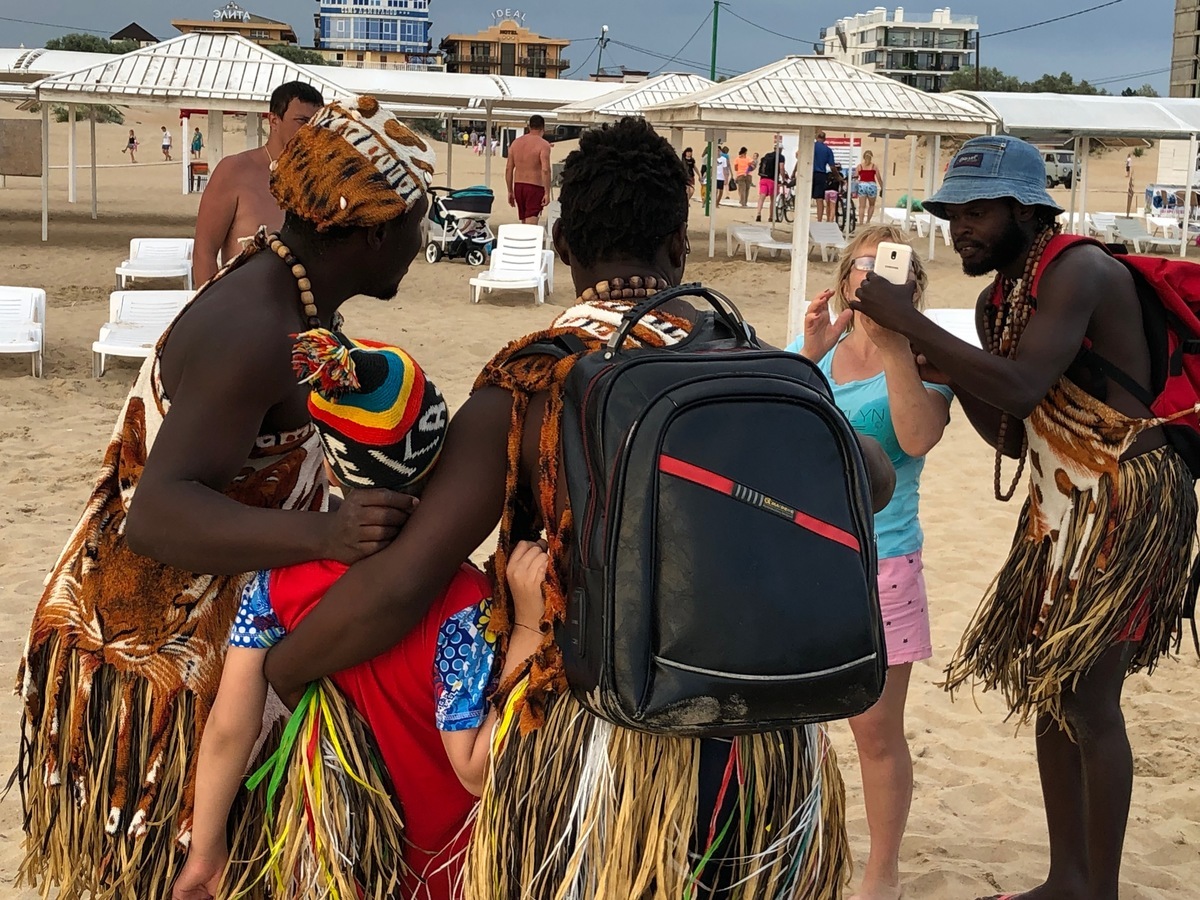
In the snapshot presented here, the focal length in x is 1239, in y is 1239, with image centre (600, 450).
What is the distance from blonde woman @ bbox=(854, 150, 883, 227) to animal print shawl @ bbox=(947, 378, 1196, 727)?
2317cm

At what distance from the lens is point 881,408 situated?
3.07m

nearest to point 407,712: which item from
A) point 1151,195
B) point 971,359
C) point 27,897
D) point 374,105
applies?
point 374,105

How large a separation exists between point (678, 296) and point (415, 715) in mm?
708

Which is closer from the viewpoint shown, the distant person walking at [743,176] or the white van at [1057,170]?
the distant person walking at [743,176]

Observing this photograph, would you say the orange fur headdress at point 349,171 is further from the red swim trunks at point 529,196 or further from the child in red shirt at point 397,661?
the red swim trunks at point 529,196

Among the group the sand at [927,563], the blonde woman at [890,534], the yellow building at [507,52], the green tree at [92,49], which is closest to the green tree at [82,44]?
the green tree at [92,49]

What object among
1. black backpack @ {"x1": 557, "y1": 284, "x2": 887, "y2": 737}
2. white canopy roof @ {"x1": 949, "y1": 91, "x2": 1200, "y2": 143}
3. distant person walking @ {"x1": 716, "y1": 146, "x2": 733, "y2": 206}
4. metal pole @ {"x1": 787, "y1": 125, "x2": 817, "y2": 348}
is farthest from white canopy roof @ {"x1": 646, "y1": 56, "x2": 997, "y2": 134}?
distant person walking @ {"x1": 716, "y1": 146, "x2": 733, "y2": 206}

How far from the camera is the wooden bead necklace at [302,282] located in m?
1.92

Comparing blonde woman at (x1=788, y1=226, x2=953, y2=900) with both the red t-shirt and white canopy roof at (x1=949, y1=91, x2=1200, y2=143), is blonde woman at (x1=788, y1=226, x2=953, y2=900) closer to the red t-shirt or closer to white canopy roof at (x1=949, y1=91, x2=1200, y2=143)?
the red t-shirt

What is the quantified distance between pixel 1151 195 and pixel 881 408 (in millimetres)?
24832

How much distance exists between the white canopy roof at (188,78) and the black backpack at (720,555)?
13947 mm

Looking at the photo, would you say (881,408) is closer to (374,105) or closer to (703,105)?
(374,105)

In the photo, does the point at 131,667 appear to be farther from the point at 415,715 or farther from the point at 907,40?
the point at 907,40

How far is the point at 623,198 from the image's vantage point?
1.76m
